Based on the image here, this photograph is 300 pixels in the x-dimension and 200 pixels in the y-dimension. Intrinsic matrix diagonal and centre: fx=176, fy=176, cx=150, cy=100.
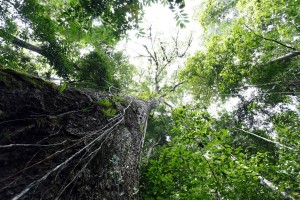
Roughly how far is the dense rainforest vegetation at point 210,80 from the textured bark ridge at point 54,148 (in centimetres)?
64

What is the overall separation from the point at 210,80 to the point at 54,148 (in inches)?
326

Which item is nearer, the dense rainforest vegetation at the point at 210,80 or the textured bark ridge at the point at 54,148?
the textured bark ridge at the point at 54,148

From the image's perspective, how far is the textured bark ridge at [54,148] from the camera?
1392mm

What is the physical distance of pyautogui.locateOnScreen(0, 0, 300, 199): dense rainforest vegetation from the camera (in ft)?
10.5

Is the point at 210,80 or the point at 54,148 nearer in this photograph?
the point at 54,148

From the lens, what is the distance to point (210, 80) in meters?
8.84

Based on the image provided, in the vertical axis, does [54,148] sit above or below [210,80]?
below

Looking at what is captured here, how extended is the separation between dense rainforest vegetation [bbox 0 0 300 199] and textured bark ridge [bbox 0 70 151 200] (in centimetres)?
64

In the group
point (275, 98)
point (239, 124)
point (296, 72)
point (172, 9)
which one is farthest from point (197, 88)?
point (172, 9)

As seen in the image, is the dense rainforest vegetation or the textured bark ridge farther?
Result: the dense rainforest vegetation

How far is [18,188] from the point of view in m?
1.25

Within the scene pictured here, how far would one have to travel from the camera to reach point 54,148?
1732mm

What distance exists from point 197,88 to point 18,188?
980cm

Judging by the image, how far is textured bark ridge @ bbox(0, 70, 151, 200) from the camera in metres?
1.39
